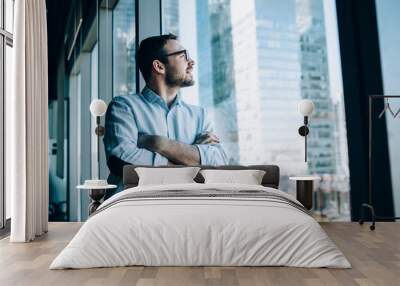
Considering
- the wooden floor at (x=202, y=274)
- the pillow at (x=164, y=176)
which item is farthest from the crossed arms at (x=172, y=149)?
the wooden floor at (x=202, y=274)

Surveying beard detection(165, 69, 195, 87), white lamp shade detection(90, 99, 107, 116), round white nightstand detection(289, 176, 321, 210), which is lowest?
round white nightstand detection(289, 176, 321, 210)

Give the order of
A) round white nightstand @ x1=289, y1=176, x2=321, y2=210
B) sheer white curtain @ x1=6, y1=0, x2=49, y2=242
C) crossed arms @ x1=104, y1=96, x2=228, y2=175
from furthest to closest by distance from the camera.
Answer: crossed arms @ x1=104, y1=96, x2=228, y2=175, round white nightstand @ x1=289, y1=176, x2=321, y2=210, sheer white curtain @ x1=6, y1=0, x2=49, y2=242

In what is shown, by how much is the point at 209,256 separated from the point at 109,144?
291cm

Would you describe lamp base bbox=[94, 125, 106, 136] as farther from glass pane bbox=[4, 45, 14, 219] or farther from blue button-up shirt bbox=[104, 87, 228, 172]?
glass pane bbox=[4, 45, 14, 219]

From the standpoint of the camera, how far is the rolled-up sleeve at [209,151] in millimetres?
5688

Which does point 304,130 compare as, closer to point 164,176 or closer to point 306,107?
point 306,107

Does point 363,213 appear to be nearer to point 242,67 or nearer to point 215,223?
point 242,67

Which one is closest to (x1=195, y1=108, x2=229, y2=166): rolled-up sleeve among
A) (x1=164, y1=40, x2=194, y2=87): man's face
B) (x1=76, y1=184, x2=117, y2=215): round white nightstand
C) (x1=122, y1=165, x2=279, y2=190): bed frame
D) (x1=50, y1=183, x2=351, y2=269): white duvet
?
(x1=122, y1=165, x2=279, y2=190): bed frame

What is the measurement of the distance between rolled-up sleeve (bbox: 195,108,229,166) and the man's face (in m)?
0.47

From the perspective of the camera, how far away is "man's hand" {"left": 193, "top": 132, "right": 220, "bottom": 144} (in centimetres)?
572

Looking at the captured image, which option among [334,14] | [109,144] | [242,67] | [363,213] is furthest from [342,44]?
[109,144]

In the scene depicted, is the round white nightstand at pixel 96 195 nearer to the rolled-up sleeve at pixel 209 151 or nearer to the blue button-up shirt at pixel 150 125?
the blue button-up shirt at pixel 150 125

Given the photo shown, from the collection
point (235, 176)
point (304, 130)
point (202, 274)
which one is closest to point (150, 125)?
point (235, 176)

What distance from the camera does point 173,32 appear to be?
5.83 m
